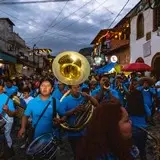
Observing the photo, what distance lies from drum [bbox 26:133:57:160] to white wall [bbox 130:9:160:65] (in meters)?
18.9

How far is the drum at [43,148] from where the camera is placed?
4867mm

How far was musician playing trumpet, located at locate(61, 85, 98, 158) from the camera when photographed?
236 inches

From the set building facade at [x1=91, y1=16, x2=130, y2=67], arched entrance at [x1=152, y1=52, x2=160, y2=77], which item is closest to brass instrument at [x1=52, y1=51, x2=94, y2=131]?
arched entrance at [x1=152, y1=52, x2=160, y2=77]

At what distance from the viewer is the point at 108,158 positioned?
2549 millimetres

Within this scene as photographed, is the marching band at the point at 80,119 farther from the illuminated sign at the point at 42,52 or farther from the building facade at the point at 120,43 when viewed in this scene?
the illuminated sign at the point at 42,52

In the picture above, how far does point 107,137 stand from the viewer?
2.49 metres

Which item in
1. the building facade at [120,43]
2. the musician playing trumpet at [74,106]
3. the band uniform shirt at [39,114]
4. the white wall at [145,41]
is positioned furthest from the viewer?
the building facade at [120,43]

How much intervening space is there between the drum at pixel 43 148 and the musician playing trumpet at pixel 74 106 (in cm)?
83

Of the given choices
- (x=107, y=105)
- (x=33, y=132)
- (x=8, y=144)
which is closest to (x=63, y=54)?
(x=8, y=144)

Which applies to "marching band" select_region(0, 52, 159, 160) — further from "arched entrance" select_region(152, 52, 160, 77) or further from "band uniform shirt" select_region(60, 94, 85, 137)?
"arched entrance" select_region(152, 52, 160, 77)

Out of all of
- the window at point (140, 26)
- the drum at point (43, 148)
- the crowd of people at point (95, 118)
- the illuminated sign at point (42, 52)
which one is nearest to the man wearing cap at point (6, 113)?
the crowd of people at point (95, 118)

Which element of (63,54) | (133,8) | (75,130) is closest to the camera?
(75,130)

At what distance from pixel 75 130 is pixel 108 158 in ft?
11.4

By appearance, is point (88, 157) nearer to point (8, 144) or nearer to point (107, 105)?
point (107, 105)
